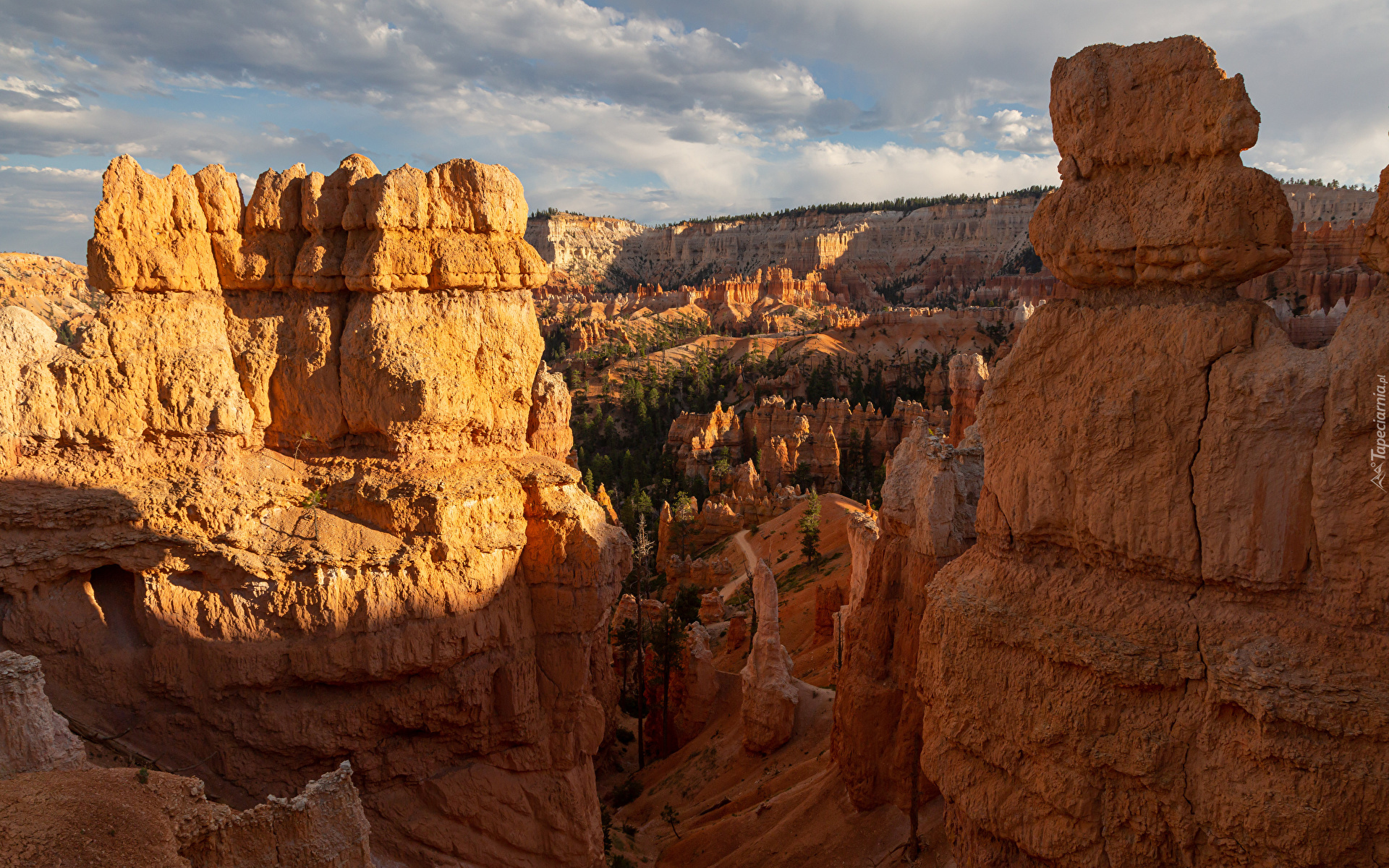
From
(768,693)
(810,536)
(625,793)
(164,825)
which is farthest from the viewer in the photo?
(810,536)

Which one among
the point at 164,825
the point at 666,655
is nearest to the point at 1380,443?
the point at 164,825

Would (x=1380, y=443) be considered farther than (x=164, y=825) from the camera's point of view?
No

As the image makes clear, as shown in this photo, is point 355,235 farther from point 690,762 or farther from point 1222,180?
point 690,762

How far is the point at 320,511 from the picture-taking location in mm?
11445

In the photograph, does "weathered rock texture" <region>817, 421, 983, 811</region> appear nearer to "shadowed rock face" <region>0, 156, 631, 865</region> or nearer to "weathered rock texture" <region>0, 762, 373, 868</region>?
"shadowed rock face" <region>0, 156, 631, 865</region>

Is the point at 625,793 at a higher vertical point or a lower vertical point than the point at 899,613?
lower

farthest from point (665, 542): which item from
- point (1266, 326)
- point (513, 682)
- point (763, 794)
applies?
point (1266, 326)

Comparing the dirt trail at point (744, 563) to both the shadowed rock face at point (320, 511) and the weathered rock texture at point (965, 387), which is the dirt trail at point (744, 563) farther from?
the shadowed rock face at point (320, 511)

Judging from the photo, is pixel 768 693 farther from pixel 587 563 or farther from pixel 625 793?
pixel 587 563

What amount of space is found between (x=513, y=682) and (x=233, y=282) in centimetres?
712

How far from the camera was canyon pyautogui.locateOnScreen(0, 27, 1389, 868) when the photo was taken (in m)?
6.48

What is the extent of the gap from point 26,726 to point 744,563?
34.9 m

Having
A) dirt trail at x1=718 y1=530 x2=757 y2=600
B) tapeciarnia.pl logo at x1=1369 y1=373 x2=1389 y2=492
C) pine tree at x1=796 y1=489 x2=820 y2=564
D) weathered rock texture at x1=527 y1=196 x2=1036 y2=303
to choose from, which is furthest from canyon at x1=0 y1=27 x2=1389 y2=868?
weathered rock texture at x1=527 y1=196 x2=1036 y2=303

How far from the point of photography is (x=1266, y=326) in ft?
22.4
